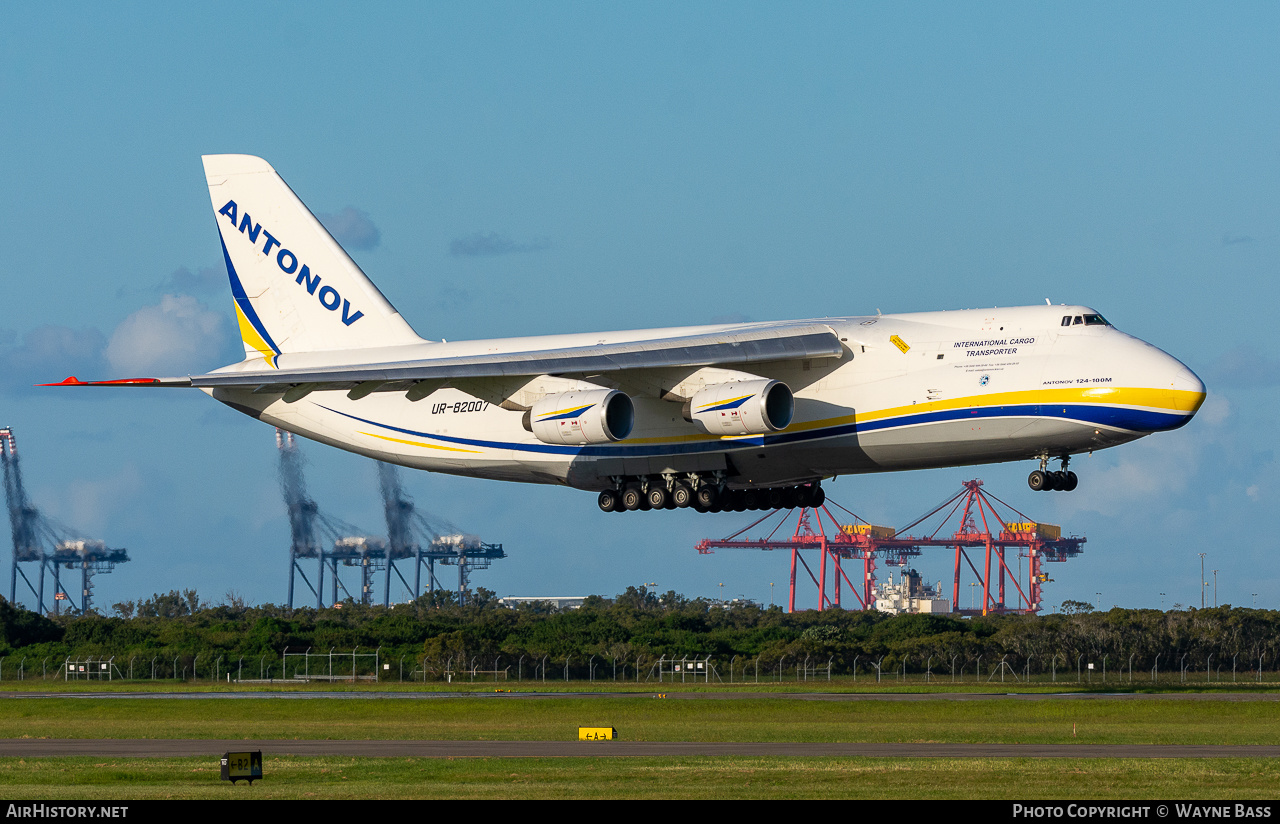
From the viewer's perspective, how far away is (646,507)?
2742cm

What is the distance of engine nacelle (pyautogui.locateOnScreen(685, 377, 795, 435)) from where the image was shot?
24.4 metres

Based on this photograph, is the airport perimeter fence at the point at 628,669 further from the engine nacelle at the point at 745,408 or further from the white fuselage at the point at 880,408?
the engine nacelle at the point at 745,408

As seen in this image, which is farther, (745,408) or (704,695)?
(704,695)

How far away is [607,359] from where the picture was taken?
25.1 meters

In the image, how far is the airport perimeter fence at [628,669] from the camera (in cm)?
4397

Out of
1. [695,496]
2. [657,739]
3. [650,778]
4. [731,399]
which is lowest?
[657,739]

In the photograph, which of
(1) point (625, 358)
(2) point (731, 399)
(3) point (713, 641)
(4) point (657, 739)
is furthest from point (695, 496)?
(3) point (713, 641)

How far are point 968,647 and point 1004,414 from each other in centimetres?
2578

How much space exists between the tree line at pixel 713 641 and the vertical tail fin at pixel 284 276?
16.1 m

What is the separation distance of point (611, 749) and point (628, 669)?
2263cm

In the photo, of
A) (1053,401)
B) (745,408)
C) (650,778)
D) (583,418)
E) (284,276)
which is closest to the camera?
(650,778)

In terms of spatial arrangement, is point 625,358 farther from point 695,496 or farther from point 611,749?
point 611,749

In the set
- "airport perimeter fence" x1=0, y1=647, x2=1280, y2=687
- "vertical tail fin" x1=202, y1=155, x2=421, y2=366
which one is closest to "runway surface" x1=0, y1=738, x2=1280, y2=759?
"vertical tail fin" x1=202, y1=155, x2=421, y2=366

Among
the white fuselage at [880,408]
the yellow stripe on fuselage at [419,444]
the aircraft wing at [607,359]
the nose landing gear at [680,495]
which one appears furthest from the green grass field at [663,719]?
the aircraft wing at [607,359]
